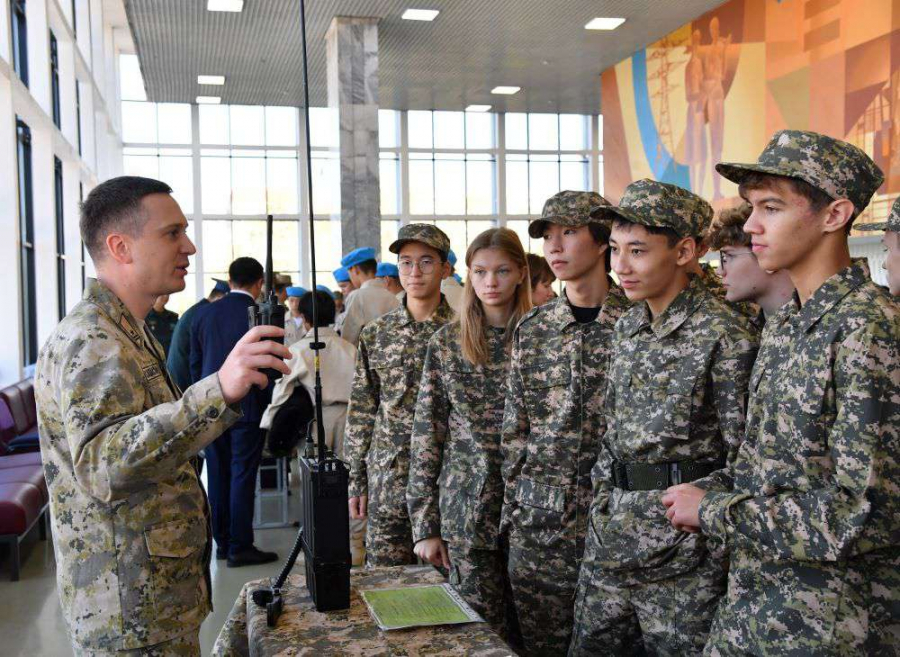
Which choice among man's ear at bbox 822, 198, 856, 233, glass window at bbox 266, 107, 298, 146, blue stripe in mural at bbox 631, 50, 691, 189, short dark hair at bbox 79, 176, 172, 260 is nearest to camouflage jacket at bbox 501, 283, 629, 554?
man's ear at bbox 822, 198, 856, 233

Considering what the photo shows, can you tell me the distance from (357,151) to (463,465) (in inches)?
338

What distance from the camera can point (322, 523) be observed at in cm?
180

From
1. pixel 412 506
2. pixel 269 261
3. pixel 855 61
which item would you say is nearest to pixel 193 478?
pixel 269 261

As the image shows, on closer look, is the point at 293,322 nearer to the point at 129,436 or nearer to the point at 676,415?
the point at 676,415

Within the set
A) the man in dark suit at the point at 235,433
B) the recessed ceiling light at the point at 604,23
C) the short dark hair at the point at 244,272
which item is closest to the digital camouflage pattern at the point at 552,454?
the man in dark suit at the point at 235,433

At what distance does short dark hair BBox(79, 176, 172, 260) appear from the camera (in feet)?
6.09

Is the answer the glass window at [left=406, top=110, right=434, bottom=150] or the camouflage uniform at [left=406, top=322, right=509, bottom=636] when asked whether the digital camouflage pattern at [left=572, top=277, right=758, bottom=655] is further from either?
the glass window at [left=406, top=110, right=434, bottom=150]

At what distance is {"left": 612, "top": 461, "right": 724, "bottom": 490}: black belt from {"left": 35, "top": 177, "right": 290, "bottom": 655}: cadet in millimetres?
936

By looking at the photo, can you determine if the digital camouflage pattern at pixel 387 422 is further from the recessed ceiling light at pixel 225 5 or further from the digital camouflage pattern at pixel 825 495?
the recessed ceiling light at pixel 225 5

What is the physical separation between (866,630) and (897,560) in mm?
142

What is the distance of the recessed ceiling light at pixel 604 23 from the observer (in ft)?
38.2

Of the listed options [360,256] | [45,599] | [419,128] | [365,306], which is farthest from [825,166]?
[419,128]

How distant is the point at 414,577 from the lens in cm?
217

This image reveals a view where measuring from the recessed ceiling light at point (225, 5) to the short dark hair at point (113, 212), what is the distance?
9.80 metres
